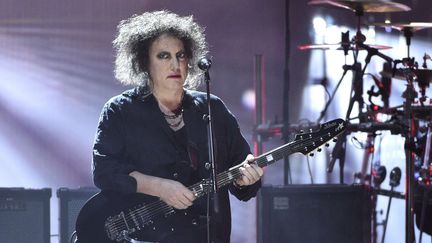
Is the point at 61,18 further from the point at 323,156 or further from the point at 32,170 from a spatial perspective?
the point at 323,156

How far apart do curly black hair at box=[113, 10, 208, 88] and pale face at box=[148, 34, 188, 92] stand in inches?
1.7

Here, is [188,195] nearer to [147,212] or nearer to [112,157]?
[147,212]

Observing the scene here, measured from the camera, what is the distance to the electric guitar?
3965 millimetres

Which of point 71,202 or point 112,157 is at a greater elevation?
point 112,157

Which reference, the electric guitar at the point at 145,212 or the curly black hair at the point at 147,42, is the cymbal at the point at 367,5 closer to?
the curly black hair at the point at 147,42

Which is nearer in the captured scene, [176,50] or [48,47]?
[176,50]

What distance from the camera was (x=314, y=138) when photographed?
409 centimetres

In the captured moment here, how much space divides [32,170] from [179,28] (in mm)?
3169

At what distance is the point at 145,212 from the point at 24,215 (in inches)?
71.0

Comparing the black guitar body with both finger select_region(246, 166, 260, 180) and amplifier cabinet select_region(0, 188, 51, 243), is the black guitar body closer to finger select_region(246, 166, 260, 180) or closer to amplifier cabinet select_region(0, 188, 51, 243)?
finger select_region(246, 166, 260, 180)

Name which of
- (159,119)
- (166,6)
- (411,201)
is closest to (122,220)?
(159,119)

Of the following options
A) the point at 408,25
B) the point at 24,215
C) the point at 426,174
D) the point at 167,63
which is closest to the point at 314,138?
the point at 167,63

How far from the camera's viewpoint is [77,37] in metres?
7.08

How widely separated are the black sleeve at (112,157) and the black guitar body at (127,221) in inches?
4.4
